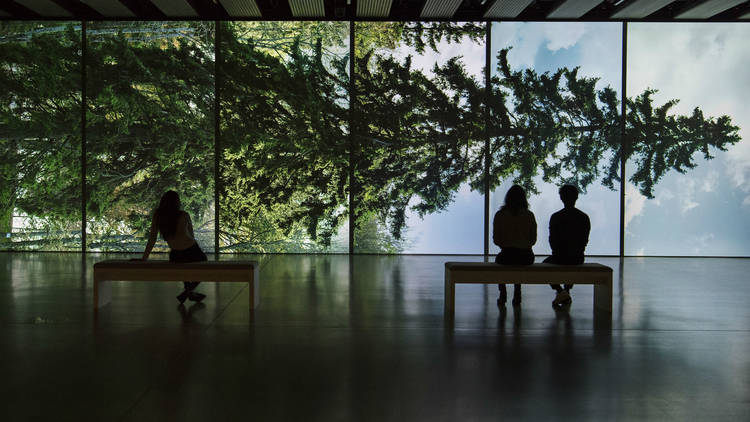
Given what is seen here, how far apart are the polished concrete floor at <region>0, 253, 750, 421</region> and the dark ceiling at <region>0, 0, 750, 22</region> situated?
15.1 ft

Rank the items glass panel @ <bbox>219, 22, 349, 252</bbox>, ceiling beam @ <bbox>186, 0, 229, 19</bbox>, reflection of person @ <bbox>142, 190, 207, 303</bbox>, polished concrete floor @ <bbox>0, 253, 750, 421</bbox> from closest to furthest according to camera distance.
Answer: polished concrete floor @ <bbox>0, 253, 750, 421</bbox> → reflection of person @ <bbox>142, 190, 207, 303</bbox> → ceiling beam @ <bbox>186, 0, 229, 19</bbox> → glass panel @ <bbox>219, 22, 349, 252</bbox>

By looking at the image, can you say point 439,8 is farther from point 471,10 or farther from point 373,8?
point 373,8

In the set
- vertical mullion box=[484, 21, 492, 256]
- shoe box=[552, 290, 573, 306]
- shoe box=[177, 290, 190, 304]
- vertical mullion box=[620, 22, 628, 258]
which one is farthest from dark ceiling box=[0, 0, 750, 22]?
shoe box=[177, 290, 190, 304]

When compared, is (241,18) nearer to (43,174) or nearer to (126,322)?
(43,174)

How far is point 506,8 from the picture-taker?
964 centimetres

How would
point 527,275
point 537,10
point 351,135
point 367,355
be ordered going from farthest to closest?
point 351,135 → point 537,10 → point 527,275 → point 367,355

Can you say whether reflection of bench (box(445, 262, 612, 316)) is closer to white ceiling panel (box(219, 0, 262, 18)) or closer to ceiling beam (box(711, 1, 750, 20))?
white ceiling panel (box(219, 0, 262, 18))

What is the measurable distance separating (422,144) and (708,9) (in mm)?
4901

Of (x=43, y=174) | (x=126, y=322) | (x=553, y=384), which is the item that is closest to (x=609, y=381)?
(x=553, y=384)

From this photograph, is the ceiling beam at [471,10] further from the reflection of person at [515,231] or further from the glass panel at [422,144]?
the reflection of person at [515,231]

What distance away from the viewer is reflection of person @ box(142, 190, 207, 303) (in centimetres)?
609

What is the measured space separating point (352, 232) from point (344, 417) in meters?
7.45

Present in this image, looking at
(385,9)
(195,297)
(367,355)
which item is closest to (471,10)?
(385,9)

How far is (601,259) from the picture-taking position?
33.3 ft
